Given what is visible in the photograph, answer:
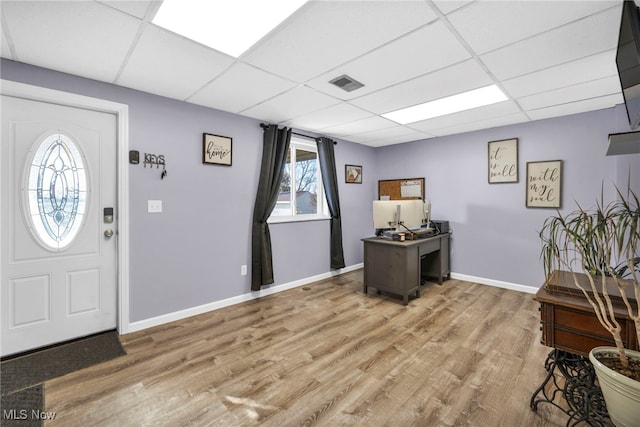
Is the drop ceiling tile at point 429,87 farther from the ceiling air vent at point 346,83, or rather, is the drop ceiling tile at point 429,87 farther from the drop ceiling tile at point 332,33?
the drop ceiling tile at point 332,33

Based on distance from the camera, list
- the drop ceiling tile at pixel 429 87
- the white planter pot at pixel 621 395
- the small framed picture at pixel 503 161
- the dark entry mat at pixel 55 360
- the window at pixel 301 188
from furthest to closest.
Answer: the window at pixel 301 188 < the small framed picture at pixel 503 161 < the drop ceiling tile at pixel 429 87 < the dark entry mat at pixel 55 360 < the white planter pot at pixel 621 395

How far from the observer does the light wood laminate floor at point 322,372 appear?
1.72m

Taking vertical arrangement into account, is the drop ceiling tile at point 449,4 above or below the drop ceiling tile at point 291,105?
below

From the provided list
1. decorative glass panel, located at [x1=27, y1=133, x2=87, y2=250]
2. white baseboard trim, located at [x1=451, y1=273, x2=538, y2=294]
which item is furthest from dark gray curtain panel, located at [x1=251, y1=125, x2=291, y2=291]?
white baseboard trim, located at [x1=451, y1=273, x2=538, y2=294]

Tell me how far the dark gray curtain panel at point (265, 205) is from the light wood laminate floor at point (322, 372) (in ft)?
1.64

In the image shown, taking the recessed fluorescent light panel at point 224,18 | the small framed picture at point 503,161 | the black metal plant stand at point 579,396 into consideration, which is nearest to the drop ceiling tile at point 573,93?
the small framed picture at point 503,161

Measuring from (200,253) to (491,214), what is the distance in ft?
13.5

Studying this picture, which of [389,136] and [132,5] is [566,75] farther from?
[132,5]

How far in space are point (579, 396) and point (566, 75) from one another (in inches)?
98.4

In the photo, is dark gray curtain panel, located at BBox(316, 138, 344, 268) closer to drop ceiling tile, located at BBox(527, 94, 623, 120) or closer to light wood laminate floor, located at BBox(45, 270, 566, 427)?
light wood laminate floor, located at BBox(45, 270, 566, 427)

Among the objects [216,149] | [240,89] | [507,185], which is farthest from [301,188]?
[507,185]

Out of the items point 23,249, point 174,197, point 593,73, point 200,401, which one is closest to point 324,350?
point 200,401

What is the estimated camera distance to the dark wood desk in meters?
3.55

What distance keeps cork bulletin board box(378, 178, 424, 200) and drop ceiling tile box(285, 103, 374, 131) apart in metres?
1.94
